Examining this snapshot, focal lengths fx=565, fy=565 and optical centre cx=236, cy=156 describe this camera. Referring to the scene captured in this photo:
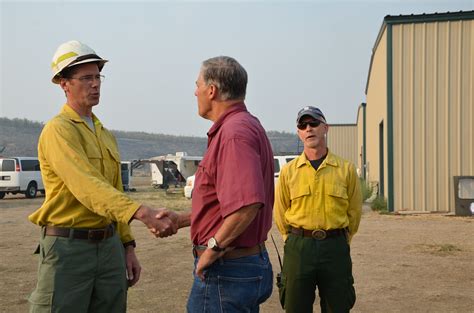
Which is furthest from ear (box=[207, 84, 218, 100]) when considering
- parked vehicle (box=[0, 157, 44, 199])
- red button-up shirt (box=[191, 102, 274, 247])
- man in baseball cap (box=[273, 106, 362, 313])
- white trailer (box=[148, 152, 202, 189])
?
white trailer (box=[148, 152, 202, 189])

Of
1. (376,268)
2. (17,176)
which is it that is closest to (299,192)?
(376,268)

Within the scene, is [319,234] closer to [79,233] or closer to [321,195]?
[321,195]

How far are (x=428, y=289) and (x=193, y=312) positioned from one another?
481 cm

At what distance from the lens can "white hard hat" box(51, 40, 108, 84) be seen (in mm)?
3205

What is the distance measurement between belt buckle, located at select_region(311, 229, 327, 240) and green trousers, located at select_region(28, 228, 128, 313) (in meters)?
1.61

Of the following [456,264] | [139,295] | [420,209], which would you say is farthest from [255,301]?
[420,209]

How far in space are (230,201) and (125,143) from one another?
9606cm

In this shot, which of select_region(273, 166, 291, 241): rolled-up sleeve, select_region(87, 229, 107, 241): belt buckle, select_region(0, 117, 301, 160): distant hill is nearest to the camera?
select_region(87, 229, 107, 241): belt buckle

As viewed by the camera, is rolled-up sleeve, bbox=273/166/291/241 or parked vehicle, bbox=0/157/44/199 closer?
rolled-up sleeve, bbox=273/166/291/241

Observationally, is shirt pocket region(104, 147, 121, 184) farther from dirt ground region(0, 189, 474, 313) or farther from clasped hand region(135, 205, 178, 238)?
dirt ground region(0, 189, 474, 313)

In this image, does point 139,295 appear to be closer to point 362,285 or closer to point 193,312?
point 362,285

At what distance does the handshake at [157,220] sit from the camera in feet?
9.29

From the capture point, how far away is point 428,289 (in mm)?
6762

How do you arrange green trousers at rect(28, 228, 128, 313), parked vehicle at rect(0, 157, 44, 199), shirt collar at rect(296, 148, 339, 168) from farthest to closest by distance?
parked vehicle at rect(0, 157, 44, 199)
shirt collar at rect(296, 148, 339, 168)
green trousers at rect(28, 228, 128, 313)
